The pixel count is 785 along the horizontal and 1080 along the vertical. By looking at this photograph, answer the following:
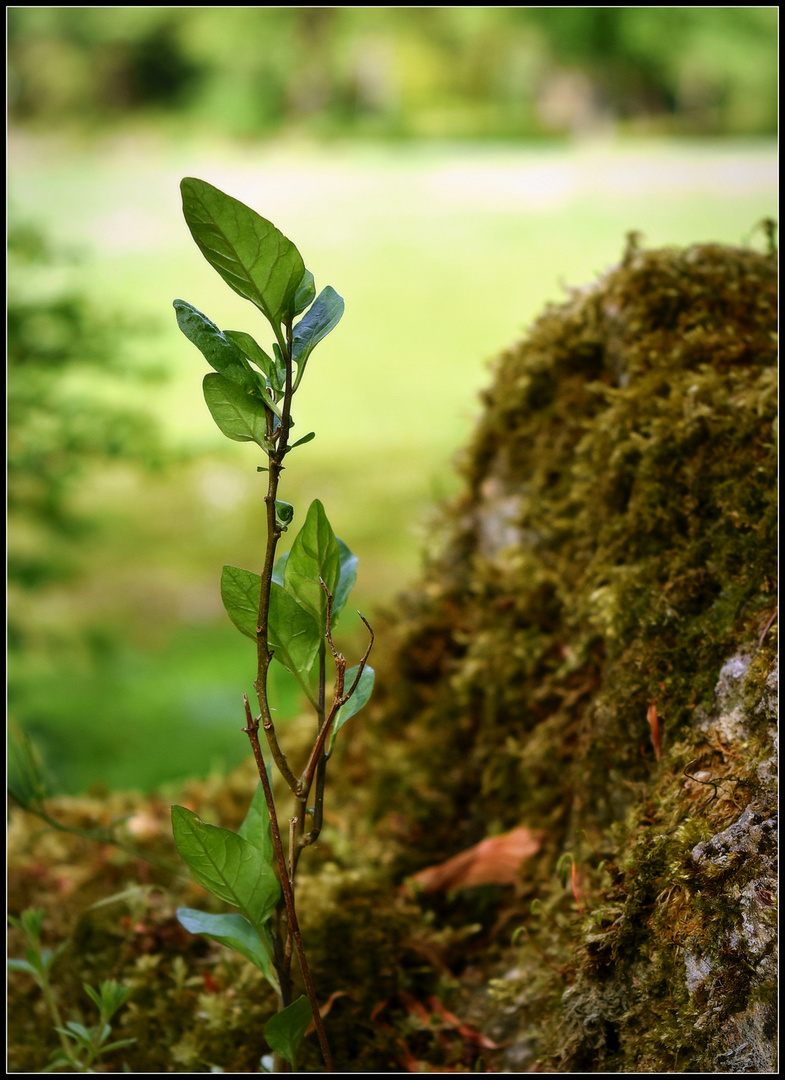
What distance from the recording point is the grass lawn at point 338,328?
2580 millimetres

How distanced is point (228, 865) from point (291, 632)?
0.63ft

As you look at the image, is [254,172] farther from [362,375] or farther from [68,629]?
[68,629]

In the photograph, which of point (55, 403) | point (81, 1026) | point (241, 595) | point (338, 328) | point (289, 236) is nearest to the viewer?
point (241, 595)

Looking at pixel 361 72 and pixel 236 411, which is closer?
pixel 236 411

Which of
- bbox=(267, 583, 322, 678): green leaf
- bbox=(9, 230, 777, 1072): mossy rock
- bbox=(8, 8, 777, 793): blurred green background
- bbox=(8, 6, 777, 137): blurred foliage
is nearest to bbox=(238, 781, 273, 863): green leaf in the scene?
bbox=(267, 583, 322, 678): green leaf

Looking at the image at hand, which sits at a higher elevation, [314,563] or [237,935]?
[314,563]

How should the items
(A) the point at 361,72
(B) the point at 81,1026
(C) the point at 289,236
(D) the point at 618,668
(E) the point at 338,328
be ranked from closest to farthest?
(B) the point at 81,1026
(D) the point at 618,668
(C) the point at 289,236
(E) the point at 338,328
(A) the point at 361,72

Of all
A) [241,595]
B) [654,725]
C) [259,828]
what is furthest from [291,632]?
[654,725]

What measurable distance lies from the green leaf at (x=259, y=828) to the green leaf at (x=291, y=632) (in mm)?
111

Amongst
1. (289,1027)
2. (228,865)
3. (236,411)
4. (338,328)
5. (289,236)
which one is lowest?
(289,1027)

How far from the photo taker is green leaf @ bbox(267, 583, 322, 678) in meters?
0.65

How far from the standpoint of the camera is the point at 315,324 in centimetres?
58

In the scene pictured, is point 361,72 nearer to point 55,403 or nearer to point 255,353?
point 55,403

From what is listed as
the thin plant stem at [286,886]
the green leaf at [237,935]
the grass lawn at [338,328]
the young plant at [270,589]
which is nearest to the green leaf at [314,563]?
the young plant at [270,589]
